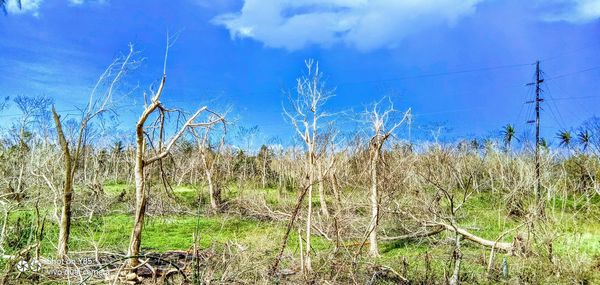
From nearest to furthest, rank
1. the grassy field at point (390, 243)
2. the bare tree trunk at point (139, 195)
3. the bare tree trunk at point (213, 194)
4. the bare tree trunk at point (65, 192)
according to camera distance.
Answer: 1. the bare tree trunk at point (139, 195)
2. the bare tree trunk at point (65, 192)
3. the grassy field at point (390, 243)
4. the bare tree trunk at point (213, 194)

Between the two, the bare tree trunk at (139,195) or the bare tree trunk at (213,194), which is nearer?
the bare tree trunk at (139,195)

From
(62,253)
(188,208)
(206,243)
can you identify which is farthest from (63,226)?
(188,208)

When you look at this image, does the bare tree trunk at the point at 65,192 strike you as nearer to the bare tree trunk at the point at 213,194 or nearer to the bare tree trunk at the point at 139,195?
the bare tree trunk at the point at 139,195

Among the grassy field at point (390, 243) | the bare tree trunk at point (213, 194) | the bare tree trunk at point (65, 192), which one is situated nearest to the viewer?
the bare tree trunk at point (65, 192)

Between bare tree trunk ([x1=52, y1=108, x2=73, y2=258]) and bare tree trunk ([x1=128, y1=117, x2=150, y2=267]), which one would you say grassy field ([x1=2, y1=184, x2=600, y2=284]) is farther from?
bare tree trunk ([x1=128, y1=117, x2=150, y2=267])

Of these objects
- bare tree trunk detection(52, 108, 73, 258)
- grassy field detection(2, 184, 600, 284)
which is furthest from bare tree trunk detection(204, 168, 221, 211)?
bare tree trunk detection(52, 108, 73, 258)

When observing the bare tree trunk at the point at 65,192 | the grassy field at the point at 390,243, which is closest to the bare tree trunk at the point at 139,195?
the grassy field at the point at 390,243

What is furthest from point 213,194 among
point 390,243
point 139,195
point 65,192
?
point 139,195

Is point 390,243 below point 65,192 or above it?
below

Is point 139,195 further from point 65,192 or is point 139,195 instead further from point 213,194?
point 213,194

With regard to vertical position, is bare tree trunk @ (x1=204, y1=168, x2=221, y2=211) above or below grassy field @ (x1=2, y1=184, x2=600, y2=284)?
above

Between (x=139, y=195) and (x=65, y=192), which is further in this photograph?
(x=65, y=192)

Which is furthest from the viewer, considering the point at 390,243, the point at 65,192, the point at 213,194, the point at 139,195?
the point at 213,194

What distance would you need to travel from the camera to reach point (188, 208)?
81.4ft
